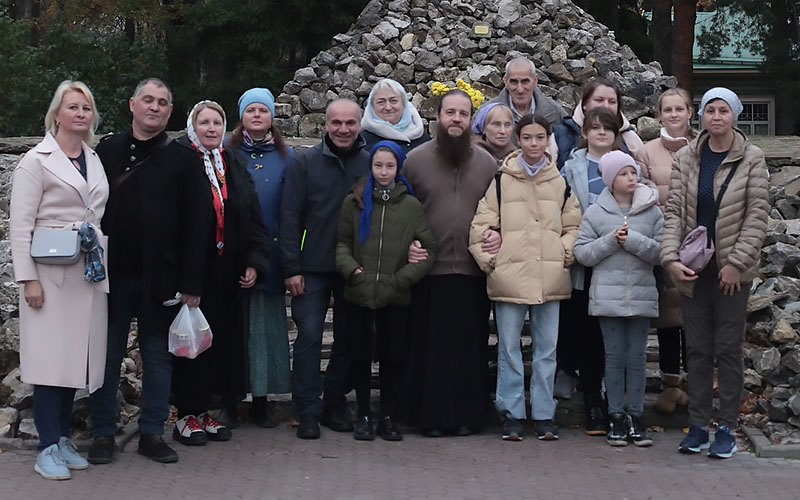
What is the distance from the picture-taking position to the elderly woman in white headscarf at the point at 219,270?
682 cm

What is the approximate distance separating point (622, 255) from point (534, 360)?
828 millimetres

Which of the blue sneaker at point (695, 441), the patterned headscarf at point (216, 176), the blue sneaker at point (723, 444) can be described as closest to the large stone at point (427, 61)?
the patterned headscarf at point (216, 176)

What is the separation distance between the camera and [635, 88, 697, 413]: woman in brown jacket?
730cm

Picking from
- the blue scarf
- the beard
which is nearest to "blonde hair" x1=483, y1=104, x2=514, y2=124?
the beard

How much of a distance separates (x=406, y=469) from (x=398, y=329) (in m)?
0.94

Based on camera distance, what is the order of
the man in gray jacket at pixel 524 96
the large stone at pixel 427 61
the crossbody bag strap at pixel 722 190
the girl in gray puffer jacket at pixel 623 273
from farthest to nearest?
the large stone at pixel 427 61 < the man in gray jacket at pixel 524 96 < the girl in gray puffer jacket at pixel 623 273 < the crossbody bag strap at pixel 722 190

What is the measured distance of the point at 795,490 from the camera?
5.90 meters

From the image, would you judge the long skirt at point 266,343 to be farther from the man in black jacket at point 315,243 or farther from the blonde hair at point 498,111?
the blonde hair at point 498,111

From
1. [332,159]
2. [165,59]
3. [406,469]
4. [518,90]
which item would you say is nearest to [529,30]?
[165,59]

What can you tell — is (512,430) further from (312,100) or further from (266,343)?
(312,100)

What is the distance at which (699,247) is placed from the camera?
647 cm

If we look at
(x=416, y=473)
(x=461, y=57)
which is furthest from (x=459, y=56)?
(x=416, y=473)

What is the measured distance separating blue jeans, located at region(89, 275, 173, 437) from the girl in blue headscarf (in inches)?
43.1

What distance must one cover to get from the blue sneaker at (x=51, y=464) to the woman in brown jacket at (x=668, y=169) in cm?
357
